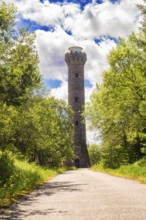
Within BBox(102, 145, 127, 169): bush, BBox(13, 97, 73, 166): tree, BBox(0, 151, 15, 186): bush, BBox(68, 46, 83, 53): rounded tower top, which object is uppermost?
BBox(68, 46, 83, 53): rounded tower top

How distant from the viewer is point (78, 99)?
66812 millimetres

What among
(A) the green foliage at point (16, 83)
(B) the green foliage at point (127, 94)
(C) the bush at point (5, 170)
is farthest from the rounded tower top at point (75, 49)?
(C) the bush at point (5, 170)

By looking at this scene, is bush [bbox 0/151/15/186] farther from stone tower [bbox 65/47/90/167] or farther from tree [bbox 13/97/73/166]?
stone tower [bbox 65/47/90/167]

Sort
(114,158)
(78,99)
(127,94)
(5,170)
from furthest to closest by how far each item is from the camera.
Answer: (78,99) → (114,158) → (127,94) → (5,170)

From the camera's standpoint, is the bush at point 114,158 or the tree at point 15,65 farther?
the bush at point 114,158

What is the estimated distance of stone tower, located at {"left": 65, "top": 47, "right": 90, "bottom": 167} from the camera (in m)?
65.7

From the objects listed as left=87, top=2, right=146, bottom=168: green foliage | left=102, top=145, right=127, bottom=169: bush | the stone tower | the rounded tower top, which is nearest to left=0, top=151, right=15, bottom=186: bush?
left=87, top=2, right=146, bottom=168: green foliage

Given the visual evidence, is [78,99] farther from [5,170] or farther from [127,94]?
[5,170]

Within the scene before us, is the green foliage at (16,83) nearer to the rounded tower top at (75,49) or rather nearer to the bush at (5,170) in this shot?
the bush at (5,170)

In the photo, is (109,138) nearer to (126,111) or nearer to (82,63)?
(126,111)

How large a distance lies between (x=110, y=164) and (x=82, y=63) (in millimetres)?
44081

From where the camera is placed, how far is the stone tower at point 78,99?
6569cm

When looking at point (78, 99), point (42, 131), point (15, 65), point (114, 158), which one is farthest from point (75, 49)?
point (15, 65)

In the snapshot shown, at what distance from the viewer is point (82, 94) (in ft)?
222
